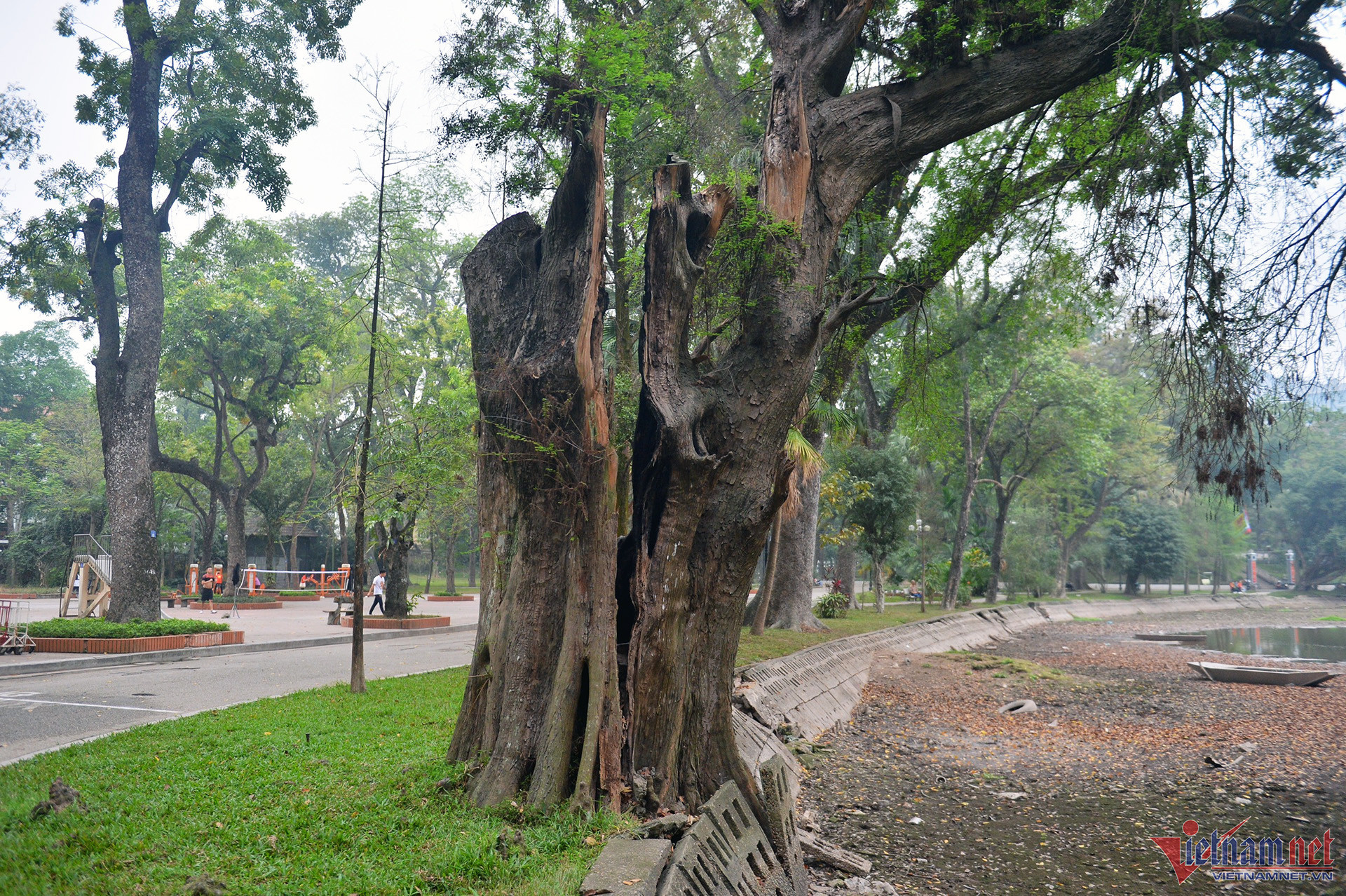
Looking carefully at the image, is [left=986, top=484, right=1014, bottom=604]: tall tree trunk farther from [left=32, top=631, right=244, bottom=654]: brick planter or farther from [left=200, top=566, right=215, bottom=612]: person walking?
[left=32, top=631, right=244, bottom=654]: brick planter

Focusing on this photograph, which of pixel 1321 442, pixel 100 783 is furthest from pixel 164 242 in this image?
pixel 1321 442

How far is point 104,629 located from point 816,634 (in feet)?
45.3

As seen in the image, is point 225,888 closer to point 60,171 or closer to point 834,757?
point 834,757

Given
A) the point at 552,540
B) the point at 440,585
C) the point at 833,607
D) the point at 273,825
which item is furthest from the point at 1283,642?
the point at 440,585

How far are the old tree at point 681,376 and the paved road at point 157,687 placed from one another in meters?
4.92

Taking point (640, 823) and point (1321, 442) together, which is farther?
point (1321, 442)

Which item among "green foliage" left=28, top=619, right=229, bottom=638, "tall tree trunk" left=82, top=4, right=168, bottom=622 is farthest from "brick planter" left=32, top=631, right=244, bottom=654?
"tall tree trunk" left=82, top=4, right=168, bottom=622

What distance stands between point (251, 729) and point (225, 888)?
423cm

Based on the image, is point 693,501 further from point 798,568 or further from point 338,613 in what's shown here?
point 338,613

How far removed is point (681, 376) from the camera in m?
5.78

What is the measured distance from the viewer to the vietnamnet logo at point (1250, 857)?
6035mm

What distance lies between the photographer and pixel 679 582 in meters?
5.55

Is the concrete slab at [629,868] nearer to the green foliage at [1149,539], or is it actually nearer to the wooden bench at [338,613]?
the wooden bench at [338,613]

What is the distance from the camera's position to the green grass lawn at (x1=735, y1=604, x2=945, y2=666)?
13.5m
